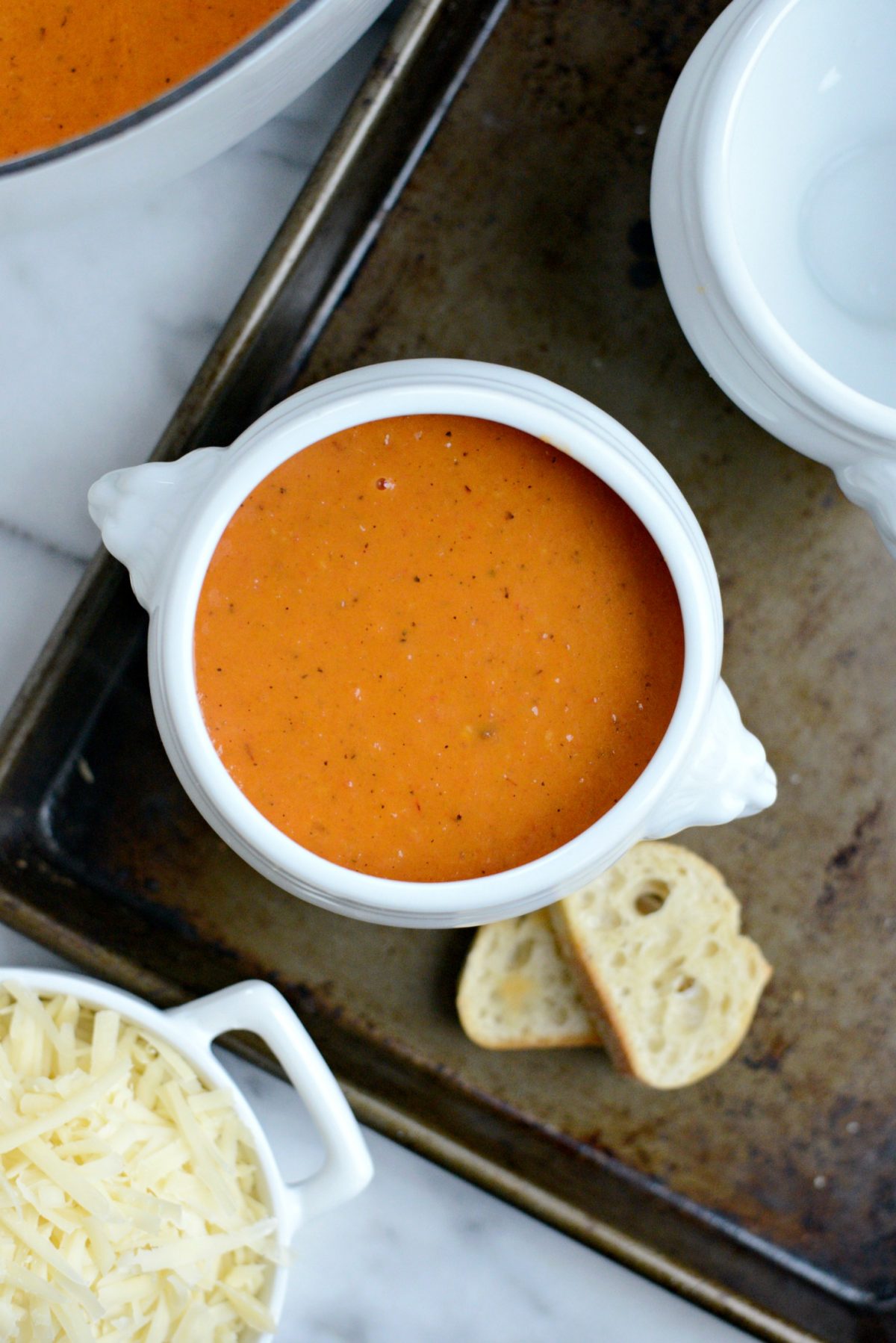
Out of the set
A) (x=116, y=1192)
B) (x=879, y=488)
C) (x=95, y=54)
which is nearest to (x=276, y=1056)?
(x=116, y=1192)

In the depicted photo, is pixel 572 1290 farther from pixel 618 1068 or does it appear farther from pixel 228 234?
pixel 228 234

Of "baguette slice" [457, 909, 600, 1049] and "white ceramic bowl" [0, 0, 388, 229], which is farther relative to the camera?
"baguette slice" [457, 909, 600, 1049]

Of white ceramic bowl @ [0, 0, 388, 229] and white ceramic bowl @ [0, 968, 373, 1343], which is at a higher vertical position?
white ceramic bowl @ [0, 0, 388, 229]

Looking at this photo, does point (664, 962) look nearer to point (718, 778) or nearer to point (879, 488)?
point (718, 778)

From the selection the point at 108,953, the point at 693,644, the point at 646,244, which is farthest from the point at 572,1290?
the point at 646,244

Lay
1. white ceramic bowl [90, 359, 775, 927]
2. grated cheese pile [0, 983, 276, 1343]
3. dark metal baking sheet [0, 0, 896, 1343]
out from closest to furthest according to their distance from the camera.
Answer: white ceramic bowl [90, 359, 775, 927] → grated cheese pile [0, 983, 276, 1343] → dark metal baking sheet [0, 0, 896, 1343]

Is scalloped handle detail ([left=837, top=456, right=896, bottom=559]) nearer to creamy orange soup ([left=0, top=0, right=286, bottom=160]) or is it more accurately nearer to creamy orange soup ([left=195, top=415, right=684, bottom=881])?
creamy orange soup ([left=195, top=415, right=684, bottom=881])

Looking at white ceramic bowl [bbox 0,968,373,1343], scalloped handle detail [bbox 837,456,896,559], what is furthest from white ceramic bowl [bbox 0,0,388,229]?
white ceramic bowl [bbox 0,968,373,1343]

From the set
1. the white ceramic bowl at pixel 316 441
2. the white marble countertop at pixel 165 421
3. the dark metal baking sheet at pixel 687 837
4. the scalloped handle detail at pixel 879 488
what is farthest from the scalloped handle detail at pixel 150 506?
the scalloped handle detail at pixel 879 488

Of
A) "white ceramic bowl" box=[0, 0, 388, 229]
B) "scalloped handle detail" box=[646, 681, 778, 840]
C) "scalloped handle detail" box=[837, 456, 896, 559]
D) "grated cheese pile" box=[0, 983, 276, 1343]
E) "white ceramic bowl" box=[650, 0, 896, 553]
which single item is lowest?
"grated cheese pile" box=[0, 983, 276, 1343]
